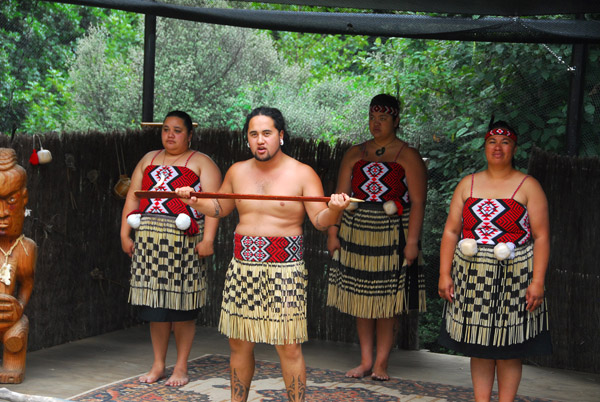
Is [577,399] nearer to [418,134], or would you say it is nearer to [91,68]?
[418,134]

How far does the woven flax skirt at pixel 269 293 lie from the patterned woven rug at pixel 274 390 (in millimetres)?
813

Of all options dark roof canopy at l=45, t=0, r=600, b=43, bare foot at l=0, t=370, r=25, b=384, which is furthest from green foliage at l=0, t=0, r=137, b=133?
bare foot at l=0, t=370, r=25, b=384

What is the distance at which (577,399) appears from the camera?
16.6 feet

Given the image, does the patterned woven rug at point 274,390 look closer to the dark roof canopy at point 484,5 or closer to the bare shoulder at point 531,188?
the bare shoulder at point 531,188

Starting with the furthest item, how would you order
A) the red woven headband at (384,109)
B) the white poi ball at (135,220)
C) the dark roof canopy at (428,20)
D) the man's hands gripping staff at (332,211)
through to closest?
the red woven headband at (384,109) < the white poi ball at (135,220) < the dark roof canopy at (428,20) < the man's hands gripping staff at (332,211)

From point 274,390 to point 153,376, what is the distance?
0.74 meters

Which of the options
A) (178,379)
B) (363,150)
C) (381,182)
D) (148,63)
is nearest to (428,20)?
(363,150)

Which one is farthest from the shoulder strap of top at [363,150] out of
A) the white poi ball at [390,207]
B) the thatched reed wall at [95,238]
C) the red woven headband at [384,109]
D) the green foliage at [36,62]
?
the green foliage at [36,62]

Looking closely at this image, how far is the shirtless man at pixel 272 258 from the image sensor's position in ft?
13.5

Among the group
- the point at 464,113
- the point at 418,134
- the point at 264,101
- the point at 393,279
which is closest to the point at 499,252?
the point at 393,279

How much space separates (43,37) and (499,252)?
1029 cm

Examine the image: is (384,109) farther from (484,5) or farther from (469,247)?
(469,247)

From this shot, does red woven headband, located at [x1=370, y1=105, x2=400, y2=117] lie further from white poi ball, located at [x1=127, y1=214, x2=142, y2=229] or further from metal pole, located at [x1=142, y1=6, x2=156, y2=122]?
metal pole, located at [x1=142, y1=6, x2=156, y2=122]

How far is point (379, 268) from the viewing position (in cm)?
533
